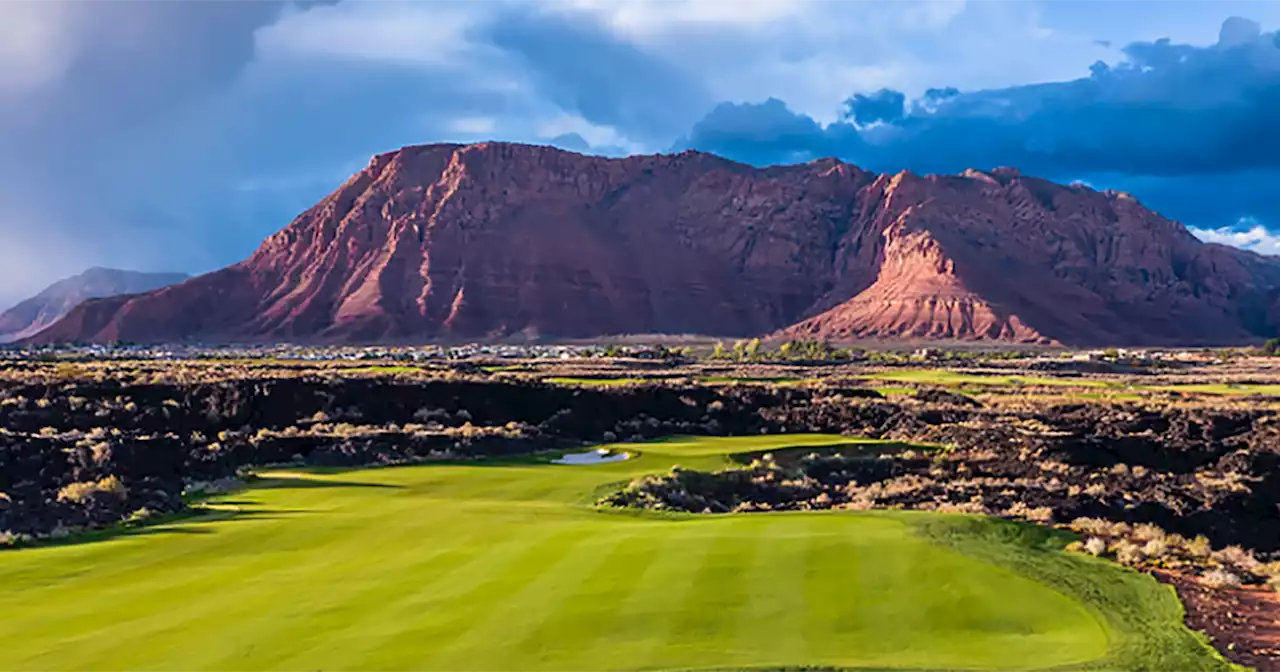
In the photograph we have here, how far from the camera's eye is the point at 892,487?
80.4 feet

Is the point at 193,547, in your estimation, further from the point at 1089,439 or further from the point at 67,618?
the point at 1089,439

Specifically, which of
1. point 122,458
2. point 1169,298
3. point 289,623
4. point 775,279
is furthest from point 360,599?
point 1169,298

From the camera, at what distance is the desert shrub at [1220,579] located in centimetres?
1285

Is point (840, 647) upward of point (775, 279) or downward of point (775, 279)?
downward

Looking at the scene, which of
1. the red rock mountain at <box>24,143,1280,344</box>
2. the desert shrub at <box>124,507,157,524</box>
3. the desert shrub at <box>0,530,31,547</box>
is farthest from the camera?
the red rock mountain at <box>24,143,1280,344</box>

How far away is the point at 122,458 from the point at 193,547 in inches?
468

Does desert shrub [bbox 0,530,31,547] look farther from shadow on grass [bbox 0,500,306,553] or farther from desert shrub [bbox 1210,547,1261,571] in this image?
desert shrub [bbox 1210,547,1261,571]

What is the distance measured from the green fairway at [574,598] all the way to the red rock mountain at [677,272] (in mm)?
144182

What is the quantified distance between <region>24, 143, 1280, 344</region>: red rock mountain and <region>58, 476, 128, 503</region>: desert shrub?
14339 centimetres

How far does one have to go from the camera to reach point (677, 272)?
186250 mm

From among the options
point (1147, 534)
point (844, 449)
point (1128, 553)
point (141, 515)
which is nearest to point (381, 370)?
point (844, 449)

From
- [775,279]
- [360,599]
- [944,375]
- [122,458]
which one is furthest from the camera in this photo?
[775,279]

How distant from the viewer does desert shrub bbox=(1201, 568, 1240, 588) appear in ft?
42.2

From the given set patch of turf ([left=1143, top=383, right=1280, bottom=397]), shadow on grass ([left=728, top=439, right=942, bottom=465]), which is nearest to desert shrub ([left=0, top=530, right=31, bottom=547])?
shadow on grass ([left=728, top=439, right=942, bottom=465])
